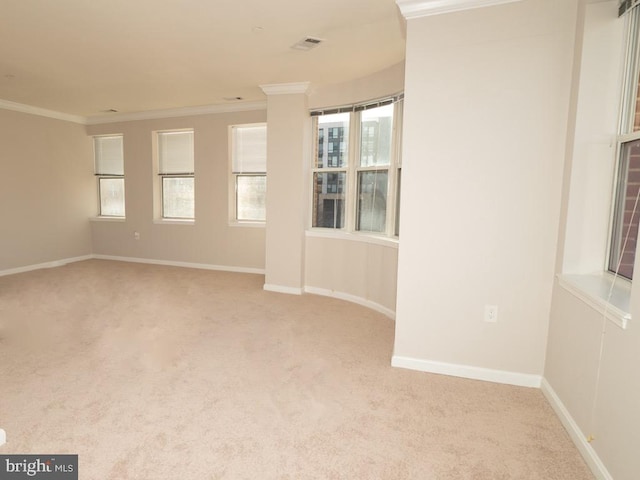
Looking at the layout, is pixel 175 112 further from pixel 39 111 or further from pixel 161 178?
pixel 39 111

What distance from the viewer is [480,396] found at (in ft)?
7.88

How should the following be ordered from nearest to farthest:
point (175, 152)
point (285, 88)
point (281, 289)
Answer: point (285, 88), point (281, 289), point (175, 152)

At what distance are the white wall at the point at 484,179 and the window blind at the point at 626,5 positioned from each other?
0.81 ft

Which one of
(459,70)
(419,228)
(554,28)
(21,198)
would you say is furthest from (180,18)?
(21,198)

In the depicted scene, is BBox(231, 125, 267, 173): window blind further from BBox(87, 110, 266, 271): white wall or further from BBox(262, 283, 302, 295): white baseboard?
BBox(262, 283, 302, 295): white baseboard

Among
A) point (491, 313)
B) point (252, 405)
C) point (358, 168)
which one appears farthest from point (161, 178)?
point (491, 313)

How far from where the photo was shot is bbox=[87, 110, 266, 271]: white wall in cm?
593

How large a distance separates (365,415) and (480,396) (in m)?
0.80

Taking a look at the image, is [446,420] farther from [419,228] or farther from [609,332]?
[419,228]

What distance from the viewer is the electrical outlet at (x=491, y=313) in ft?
8.45

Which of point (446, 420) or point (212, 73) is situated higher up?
point (212, 73)

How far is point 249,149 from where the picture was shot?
19.2 ft

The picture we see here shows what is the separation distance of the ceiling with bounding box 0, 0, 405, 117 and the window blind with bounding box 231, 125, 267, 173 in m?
0.71

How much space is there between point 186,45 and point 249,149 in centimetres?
245
